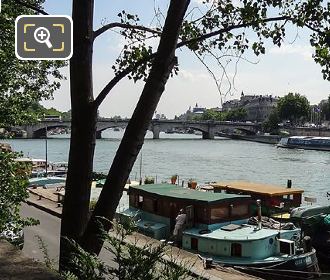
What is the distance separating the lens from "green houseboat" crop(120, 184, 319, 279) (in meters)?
15.3

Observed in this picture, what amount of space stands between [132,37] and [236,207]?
42.1 ft

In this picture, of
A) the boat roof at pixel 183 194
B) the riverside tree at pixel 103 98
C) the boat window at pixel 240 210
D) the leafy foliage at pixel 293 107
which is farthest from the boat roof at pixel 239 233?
the leafy foliage at pixel 293 107

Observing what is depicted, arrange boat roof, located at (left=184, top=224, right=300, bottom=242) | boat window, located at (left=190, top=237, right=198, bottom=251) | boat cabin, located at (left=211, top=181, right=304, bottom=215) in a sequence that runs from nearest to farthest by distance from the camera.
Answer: boat roof, located at (left=184, top=224, right=300, bottom=242) < boat window, located at (left=190, top=237, right=198, bottom=251) < boat cabin, located at (left=211, top=181, right=304, bottom=215)

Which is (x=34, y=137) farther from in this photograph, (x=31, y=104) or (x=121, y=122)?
(x=31, y=104)

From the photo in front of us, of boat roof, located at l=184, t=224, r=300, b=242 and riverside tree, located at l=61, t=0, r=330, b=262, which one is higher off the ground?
riverside tree, located at l=61, t=0, r=330, b=262

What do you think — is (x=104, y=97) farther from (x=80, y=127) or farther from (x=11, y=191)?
(x=11, y=191)

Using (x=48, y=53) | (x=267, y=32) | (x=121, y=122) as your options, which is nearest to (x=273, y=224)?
(x=267, y=32)

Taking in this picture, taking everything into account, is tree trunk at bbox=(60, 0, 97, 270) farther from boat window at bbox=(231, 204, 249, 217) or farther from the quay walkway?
boat window at bbox=(231, 204, 249, 217)

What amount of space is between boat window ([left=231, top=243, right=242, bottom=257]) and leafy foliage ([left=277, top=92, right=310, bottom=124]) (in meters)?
127

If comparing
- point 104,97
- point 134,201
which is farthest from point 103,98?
point 134,201

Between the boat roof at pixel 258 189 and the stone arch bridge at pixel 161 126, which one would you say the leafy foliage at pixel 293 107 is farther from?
the boat roof at pixel 258 189

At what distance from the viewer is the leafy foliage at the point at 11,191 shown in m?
6.51

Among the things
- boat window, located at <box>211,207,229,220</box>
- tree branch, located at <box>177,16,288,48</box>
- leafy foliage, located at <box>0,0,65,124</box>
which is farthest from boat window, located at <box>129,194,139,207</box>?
tree branch, located at <box>177,16,288,48</box>

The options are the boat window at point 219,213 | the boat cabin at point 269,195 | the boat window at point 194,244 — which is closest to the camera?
the boat window at point 194,244
